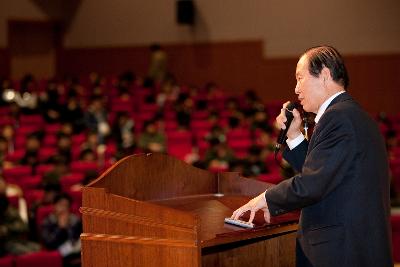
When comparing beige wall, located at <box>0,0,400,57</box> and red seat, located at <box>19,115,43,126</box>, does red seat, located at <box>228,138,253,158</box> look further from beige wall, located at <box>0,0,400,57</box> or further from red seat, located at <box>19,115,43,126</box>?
beige wall, located at <box>0,0,400,57</box>

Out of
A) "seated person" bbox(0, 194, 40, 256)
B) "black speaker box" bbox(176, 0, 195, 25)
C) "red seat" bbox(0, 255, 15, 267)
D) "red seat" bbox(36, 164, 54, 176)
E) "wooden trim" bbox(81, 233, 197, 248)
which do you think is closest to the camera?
"wooden trim" bbox(81, 233, 197, 248)

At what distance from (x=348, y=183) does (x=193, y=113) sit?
15.5ft

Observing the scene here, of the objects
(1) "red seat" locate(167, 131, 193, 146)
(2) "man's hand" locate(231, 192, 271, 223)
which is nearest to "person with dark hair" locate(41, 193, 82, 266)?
(2) "man's hand" locate(231, 192, 271, 223)

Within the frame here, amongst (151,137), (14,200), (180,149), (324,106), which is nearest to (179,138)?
(180,149)

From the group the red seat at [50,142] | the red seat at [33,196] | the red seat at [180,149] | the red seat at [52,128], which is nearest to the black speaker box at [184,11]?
the red seat at [52,128]

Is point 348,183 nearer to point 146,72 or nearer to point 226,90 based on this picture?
point 226,90

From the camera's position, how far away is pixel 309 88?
1.12 m

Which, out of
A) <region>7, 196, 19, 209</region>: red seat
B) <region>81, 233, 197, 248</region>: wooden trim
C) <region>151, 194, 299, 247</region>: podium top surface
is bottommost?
<region>7, 196, 19, 209</region>: red seat

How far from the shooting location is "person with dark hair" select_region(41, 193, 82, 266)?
108 inches

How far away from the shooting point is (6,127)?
4.82 metres

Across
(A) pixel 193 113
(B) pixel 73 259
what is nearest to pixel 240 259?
(B) pixel 73 259

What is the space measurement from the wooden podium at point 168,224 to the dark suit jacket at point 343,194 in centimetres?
9

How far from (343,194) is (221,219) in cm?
23

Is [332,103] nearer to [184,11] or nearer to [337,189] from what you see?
[337,189]
